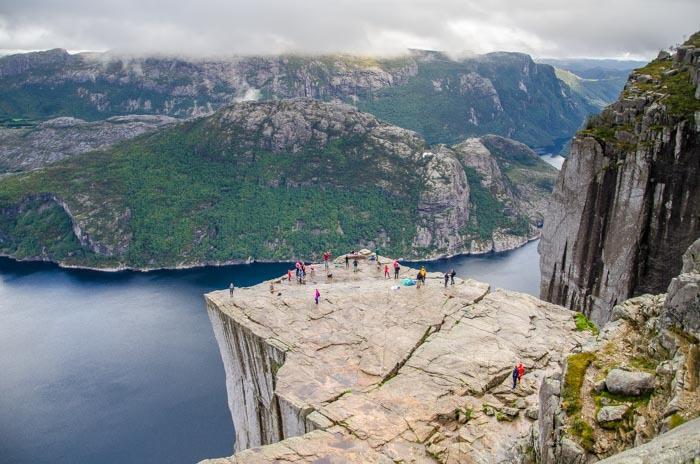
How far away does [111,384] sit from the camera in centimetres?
12656

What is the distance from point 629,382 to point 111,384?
125335mm

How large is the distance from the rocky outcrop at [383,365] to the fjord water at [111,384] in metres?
54.6

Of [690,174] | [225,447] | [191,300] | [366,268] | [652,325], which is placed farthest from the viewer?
[191,300]

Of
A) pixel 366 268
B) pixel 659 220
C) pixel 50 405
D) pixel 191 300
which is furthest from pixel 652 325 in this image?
pixel 191 300

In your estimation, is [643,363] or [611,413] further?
[643,363]

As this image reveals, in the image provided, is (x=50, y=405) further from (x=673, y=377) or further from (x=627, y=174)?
(x=673, y=377)

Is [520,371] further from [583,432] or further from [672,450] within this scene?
[672,450]

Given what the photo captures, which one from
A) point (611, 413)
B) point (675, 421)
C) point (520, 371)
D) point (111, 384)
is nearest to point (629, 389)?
point (611, 413)

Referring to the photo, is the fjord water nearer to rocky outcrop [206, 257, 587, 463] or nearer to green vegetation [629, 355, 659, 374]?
rocky outcrop [206, 257, 587, 463]

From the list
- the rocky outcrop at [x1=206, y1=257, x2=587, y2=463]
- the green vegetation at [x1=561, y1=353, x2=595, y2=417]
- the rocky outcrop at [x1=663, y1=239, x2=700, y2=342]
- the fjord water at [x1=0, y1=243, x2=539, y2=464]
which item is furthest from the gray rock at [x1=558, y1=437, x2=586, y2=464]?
the fjord water at [x1=0, y1=243, x2=539, y2=464]

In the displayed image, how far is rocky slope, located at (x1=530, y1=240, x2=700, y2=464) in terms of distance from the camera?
19812mm

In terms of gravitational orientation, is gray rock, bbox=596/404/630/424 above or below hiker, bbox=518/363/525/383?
above

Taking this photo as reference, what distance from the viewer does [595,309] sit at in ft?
168

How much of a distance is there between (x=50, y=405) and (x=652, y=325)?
12245 cm
